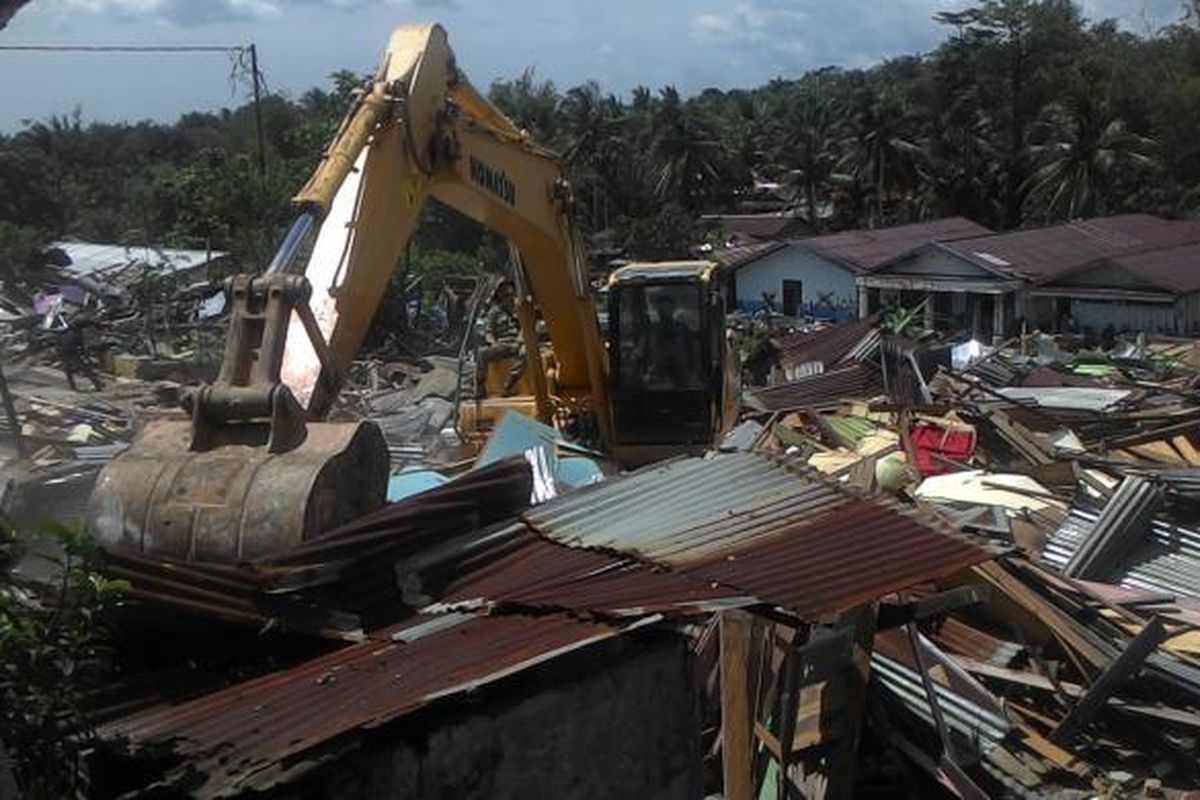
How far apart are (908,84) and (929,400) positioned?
41456 mm

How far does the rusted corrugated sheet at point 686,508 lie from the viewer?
5746 millimetres

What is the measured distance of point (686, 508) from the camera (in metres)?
6.26

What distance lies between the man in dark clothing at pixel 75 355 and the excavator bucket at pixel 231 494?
19035 mm

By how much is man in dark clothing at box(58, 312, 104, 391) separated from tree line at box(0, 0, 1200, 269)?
14.5 metres

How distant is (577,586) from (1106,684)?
388cm

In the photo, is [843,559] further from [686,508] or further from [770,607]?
[686,508]

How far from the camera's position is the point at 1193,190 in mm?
48500

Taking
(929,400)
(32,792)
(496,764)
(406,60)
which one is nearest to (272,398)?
(496,764)

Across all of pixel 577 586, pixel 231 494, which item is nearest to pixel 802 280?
pixel 231 494

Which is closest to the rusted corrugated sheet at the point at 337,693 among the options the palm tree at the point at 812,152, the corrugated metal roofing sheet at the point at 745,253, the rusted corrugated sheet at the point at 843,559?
the rusted corrugated sheet at the point at 843,559

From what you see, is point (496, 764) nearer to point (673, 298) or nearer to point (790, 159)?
point (673, 298)

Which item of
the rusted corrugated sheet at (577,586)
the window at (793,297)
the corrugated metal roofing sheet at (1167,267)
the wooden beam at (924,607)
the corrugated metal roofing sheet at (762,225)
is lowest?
the window at (793,297)

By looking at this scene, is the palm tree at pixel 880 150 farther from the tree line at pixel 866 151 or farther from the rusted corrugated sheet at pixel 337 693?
the rusted corrugated sheet at pixel 337 693

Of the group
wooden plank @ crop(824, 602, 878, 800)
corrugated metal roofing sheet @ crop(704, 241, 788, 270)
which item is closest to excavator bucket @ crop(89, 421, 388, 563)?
wooden plank @ crop(824, 602, 878, 800)
